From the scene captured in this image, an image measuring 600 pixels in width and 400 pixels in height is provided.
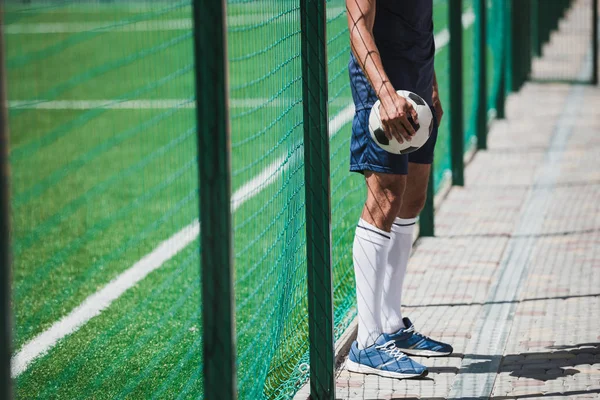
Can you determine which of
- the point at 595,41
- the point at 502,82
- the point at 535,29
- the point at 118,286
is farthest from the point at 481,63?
the point at 535,29

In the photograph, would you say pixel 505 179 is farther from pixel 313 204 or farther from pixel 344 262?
pixel 313 204

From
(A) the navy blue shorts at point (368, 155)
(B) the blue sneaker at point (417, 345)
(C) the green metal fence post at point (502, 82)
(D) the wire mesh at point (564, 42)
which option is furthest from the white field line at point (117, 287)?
(D) the wire mesh at point (564, 42)

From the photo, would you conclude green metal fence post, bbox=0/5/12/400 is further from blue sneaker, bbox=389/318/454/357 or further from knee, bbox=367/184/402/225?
blue sneaker, bbox=389/318/454/357

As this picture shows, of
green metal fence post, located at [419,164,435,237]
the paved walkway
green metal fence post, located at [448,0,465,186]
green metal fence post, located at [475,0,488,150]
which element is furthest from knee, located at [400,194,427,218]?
green metal fence post, located at [475,0,488,150]

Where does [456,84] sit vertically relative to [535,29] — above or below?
below

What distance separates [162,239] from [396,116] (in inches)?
156

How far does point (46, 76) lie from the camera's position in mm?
18141

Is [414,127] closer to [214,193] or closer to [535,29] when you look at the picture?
[214,193]

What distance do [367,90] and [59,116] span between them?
10.2 m

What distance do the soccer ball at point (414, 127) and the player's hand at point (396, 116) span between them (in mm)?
65

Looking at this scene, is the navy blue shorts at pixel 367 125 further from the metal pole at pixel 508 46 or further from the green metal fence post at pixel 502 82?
the metal pole at pixel 508 46

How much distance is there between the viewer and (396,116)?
14.1 feet

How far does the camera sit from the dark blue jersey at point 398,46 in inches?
185

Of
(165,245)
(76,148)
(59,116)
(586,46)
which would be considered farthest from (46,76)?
(165,245)
